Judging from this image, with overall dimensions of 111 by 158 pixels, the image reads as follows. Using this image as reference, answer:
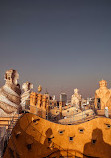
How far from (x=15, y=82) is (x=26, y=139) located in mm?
6088

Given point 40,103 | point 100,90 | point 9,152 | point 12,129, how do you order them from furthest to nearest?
1. point 100,90
2. point 40,103
3. point 12,129
4. point 9,152

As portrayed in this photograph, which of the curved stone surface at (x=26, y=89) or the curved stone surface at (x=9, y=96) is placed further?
the curved stone surface at (x=26, y=89)

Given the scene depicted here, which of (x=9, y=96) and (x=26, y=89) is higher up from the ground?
(x=26, y=89)

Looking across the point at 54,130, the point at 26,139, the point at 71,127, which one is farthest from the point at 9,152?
the point at 71,127

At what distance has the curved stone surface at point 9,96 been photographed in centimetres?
936

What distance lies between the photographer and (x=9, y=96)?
10.3m

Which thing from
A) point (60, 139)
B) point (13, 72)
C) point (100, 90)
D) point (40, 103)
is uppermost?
point (13, 72)

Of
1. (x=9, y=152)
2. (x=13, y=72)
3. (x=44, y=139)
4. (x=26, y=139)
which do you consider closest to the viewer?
(x=9, y=152)

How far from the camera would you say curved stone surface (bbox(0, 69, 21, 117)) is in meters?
9.36

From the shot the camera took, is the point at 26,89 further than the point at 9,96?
Yes

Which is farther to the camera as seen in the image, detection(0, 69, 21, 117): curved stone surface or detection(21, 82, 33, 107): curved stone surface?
detection(21, 82, 33, 107): curved stone surface

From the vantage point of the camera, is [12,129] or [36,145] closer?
[12,129]

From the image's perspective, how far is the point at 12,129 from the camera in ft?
21.6

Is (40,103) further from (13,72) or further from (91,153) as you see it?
(91,153)
